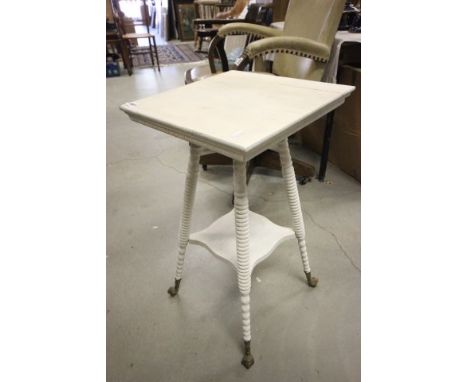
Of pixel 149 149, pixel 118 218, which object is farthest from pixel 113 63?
pixel 118 218

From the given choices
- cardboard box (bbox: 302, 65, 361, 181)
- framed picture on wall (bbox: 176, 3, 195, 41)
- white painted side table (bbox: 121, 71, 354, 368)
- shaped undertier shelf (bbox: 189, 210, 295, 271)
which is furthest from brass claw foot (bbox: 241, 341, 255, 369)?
framed picture on wall (bbox: 176, 3, 195, 41)

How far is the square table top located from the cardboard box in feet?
2.75

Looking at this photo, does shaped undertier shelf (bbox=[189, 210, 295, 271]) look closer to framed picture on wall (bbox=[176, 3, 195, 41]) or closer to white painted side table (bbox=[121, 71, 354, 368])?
white painted side table (bbox=[121, 71, 354, 368])

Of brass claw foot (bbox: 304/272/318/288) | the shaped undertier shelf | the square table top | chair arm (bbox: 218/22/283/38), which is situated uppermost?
chair arm (bbox: 218/22/283/38)

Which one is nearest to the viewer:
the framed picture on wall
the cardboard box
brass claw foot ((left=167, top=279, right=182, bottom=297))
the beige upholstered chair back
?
brass claw foot ((left=167, top=279, right=182, bottom=297))

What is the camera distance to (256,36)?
1.58 meters

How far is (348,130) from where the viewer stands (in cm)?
154

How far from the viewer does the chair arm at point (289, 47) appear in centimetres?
120

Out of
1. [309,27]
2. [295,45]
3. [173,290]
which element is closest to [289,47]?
[295,45]

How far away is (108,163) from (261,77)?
4.66ft

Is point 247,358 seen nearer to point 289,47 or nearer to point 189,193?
point 189,193

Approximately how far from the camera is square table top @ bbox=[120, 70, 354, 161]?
486 mm

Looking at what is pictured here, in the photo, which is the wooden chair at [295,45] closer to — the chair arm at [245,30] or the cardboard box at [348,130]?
the chair arm at [245,30]

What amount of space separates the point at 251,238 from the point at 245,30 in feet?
3.66
